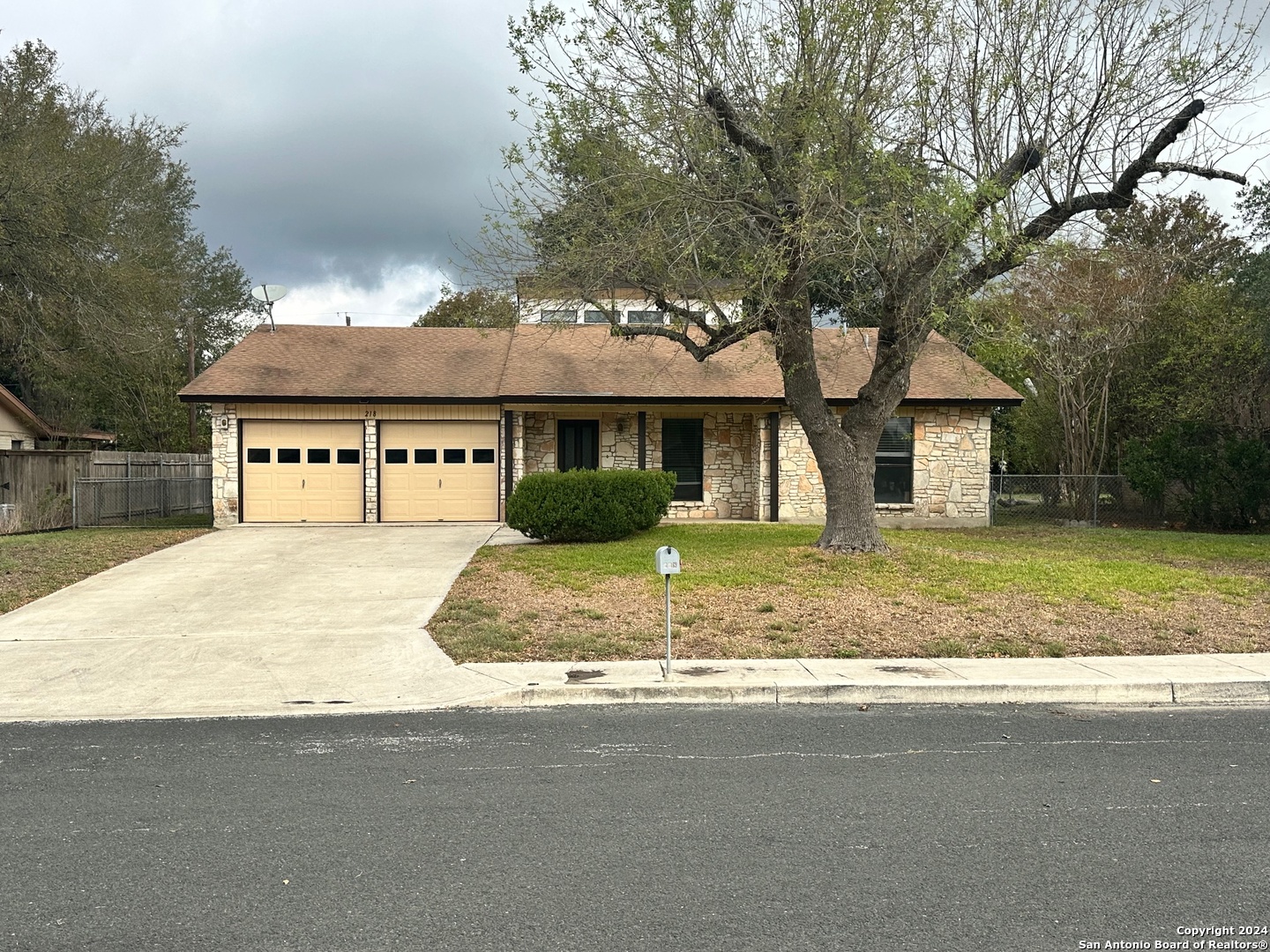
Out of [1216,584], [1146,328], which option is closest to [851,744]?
[1216,584]

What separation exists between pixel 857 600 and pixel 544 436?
11818 mm

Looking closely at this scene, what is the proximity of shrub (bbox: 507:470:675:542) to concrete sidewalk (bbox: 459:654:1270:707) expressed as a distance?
7.28 meters

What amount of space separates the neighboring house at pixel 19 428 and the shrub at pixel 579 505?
2070 centimetres

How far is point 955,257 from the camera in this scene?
38.4 ft

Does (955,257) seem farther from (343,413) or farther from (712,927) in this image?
(343,413)

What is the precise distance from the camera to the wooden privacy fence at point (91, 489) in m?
18.7

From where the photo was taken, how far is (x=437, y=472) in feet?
68.3

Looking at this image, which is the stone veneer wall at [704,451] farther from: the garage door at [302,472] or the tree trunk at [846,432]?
the tree trunk at [846,432]

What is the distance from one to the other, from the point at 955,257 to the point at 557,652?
731 centimetres

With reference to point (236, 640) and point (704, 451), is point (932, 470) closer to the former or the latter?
point (704, 451)

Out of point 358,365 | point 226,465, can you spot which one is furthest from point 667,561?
point 358,365

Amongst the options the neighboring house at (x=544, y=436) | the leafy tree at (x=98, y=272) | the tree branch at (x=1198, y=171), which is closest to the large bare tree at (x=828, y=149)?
the tree branch at (x=1198, y=171)

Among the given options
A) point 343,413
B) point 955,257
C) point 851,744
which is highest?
point 955,257

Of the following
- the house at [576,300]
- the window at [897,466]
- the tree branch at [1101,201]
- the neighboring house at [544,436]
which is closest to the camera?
the tree branch at [1101,201]
